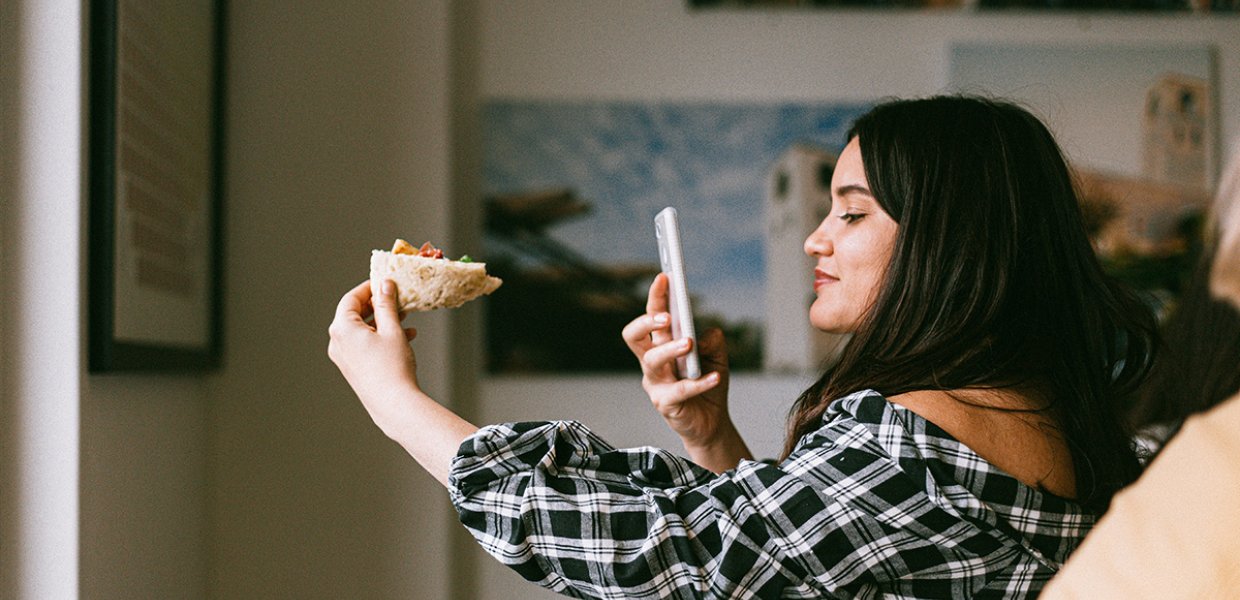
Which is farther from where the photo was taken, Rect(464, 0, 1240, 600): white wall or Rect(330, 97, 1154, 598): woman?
Rect(464, 0, 1240, 600): white wall

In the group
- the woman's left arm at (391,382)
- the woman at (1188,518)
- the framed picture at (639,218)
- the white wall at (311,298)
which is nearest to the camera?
the woman at (1188,518)

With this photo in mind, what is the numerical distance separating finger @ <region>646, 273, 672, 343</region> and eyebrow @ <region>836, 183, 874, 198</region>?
24 cm

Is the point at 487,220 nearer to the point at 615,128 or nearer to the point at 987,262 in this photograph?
the point at 615,128

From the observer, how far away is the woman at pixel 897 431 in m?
0.91

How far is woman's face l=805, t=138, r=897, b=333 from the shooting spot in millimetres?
1148

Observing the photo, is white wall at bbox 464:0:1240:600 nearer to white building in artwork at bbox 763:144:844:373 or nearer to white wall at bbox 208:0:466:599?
white building in artwork at bbox 763:144:844:373

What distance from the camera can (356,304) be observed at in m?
1.17

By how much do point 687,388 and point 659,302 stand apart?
4.6 inches

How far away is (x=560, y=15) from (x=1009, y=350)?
1.72 m

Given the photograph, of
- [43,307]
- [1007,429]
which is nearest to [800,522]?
[1007,429]

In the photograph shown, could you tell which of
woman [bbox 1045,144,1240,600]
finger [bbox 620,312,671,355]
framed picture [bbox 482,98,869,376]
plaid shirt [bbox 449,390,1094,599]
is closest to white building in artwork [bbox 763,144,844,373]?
framed picture [bbox 482,98,869,376]

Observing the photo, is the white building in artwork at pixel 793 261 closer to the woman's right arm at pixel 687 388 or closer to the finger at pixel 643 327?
the woman's right arm at pixel 687 388

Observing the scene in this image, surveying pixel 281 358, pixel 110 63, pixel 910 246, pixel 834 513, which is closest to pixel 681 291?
pixel 910 246

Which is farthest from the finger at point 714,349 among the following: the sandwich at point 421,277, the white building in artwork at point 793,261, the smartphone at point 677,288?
the white building in artwork at point 793,261
